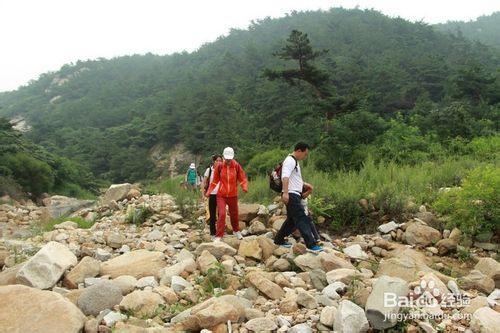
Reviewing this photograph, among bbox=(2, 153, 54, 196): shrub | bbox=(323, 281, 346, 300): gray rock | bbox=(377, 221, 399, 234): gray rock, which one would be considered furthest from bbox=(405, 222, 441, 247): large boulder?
bbox=(2, 153, 54, 196): shrub

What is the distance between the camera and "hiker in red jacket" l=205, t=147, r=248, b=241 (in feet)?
21.7

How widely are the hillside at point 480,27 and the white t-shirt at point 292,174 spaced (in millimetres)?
95926

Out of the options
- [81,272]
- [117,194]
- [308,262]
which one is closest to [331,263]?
[308,262]

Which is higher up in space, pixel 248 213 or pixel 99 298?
pixel 99 298

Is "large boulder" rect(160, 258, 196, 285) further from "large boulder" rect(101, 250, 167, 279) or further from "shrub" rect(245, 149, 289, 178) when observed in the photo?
"shrub" rect(245, 149, 289, 178)

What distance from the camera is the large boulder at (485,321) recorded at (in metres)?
3.16

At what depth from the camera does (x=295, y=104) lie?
104 ft

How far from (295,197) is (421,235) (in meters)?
1.96

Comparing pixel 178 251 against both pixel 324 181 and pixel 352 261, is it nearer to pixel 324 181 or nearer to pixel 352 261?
pixel 352 261

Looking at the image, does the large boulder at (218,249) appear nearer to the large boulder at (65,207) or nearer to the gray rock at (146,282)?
the gray rock at (146,282)

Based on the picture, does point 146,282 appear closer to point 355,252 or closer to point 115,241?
point 115,241

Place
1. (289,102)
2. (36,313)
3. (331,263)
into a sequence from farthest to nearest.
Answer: (289,102) < (331,263) < (36,313)

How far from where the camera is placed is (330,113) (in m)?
17.0

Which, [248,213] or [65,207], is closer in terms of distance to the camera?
[248,213]
